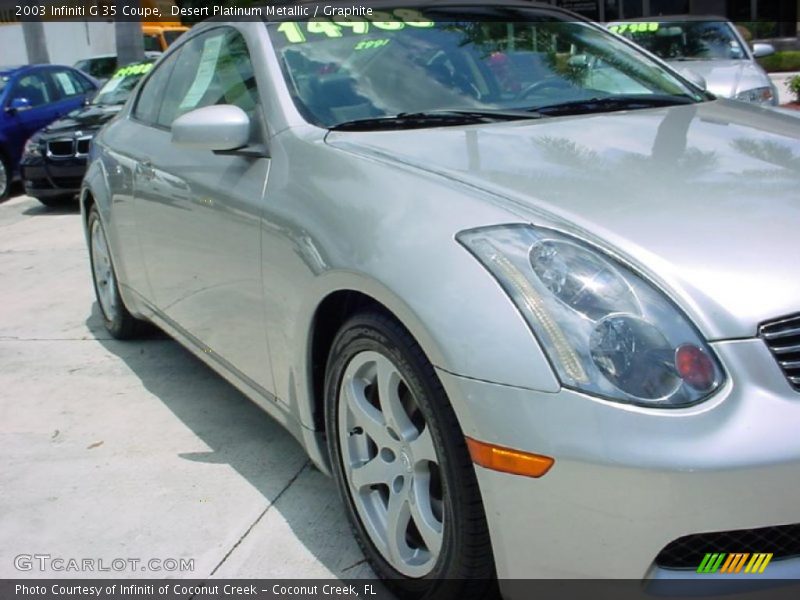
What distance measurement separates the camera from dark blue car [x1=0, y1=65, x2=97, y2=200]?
11.1m

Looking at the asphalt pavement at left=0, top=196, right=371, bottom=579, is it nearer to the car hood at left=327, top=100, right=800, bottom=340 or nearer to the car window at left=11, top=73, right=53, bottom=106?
the car hood at left=327, top=100, right=800, bottom=340

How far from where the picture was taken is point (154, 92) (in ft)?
14.8

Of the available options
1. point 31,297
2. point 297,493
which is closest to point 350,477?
point 297,493

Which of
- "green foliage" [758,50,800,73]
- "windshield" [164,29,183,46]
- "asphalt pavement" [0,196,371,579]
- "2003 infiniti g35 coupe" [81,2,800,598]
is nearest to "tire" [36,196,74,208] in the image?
"asphalt pavement" [0,196,371,579]

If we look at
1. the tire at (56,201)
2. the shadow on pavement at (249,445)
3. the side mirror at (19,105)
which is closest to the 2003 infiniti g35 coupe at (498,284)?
the shadow on pavement at (249,445)

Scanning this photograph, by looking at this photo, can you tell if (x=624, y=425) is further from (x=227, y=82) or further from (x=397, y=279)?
(x=227, y=82)

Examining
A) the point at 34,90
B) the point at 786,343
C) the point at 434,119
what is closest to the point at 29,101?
the point at 34,90

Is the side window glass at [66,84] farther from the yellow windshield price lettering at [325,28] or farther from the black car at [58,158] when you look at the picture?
the yellow windshield price lettering at [325,28]

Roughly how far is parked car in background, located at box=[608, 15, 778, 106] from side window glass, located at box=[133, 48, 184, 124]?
219 inches

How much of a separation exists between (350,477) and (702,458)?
1.12 m

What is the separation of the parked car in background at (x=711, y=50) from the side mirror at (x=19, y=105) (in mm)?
6820

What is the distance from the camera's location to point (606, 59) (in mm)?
3732

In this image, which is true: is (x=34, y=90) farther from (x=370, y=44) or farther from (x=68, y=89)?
(x=370, y=44)

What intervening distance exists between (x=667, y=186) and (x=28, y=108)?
34.9ft
